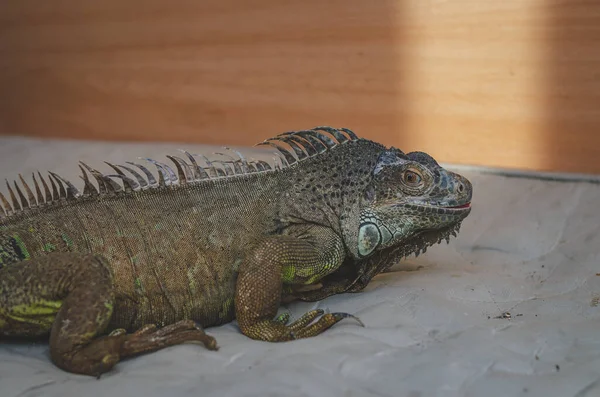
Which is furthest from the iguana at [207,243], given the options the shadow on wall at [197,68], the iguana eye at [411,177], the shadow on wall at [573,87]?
the shadow on wall at [197,68]

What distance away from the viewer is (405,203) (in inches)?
141

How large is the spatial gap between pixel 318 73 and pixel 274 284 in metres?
2.94

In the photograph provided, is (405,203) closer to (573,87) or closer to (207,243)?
(207,243)

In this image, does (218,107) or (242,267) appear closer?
(242,267)

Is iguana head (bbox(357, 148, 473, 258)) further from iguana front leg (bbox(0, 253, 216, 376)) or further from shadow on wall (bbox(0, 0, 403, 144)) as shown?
shadow on wall (bbox(0, 0, 403, 144))

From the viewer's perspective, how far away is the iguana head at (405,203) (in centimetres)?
360

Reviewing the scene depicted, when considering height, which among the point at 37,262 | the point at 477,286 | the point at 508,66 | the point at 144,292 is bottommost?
the point at 477,286

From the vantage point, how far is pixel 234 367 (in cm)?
291

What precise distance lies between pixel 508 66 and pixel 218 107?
8.36ft

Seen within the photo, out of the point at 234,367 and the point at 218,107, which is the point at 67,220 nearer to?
the point at 234,367

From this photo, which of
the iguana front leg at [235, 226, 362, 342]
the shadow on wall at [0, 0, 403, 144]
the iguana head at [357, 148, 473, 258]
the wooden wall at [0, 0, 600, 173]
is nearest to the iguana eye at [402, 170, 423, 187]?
the iguana head at [357, 148, 473, 258]

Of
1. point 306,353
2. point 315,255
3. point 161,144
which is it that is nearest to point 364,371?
point 306,353

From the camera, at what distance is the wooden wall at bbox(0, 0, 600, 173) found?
5062mm

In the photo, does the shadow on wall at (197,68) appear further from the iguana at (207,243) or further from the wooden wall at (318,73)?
the iguana at (207,243)
